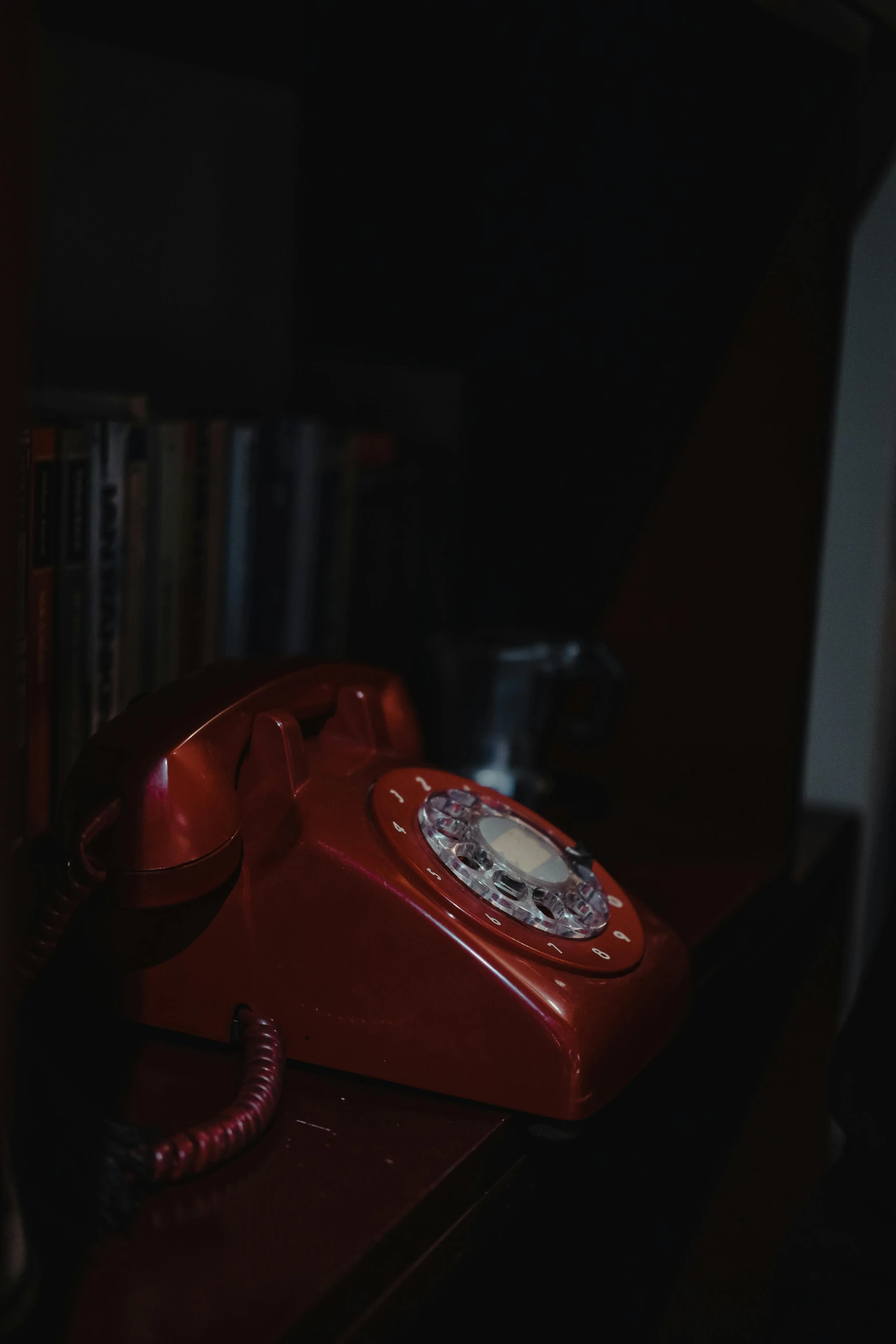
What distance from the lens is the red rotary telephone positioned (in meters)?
0.54

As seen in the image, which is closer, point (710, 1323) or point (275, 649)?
point (275, 649)

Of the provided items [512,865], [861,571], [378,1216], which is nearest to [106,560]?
[512,865]

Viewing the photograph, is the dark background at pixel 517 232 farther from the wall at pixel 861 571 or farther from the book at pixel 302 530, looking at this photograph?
the wall at pixel 861 571

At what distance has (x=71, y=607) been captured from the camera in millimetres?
758

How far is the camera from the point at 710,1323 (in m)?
1.07

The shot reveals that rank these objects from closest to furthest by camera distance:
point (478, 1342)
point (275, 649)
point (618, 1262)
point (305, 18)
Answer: point (478, 1342) → point (618, 1262) → point (275, 649) → point (305, 18)

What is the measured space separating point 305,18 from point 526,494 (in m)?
0.47

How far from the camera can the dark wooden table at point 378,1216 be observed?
42 cm

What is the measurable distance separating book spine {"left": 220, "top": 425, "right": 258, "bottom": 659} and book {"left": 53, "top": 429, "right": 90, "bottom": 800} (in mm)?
145

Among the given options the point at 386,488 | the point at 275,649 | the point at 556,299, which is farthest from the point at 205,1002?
the point at 556,299

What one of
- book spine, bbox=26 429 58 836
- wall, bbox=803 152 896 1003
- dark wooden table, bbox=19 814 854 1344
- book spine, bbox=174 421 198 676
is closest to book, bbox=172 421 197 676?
book spine, bbox=174 421 198 676

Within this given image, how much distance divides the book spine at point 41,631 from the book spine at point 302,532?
241mm

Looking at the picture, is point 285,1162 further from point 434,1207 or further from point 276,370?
point 276,370

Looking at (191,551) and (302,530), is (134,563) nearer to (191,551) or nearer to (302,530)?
(191,551)
